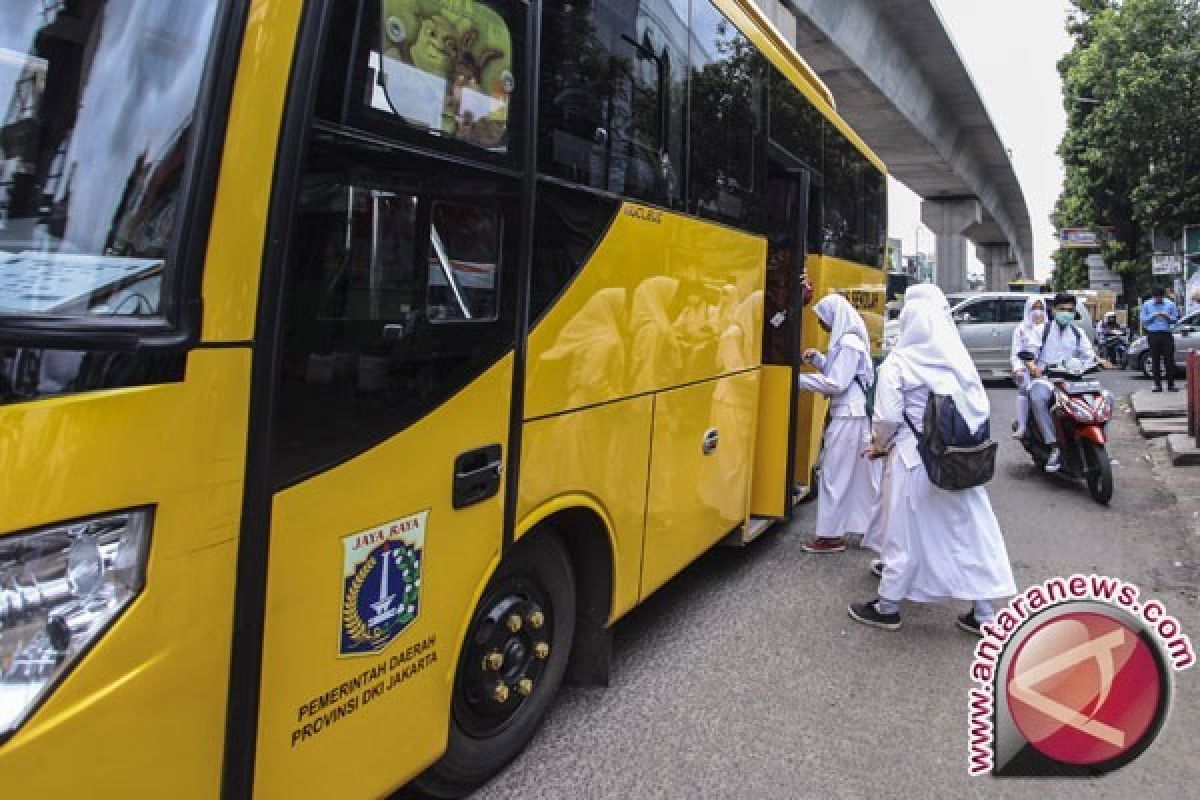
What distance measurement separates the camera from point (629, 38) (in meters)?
3.46

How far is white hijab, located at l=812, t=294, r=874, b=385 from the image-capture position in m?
5.67

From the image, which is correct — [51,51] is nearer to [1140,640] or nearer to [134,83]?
[134,83]

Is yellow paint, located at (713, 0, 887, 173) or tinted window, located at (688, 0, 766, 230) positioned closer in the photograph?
tinted window, located at (688, 0, 766, 230)

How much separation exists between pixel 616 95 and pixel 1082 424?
5.60 m

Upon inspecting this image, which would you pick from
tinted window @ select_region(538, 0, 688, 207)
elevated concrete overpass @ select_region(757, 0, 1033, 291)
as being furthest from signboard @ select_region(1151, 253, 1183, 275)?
tinted window @ select_region(538, 0, 688, 207)

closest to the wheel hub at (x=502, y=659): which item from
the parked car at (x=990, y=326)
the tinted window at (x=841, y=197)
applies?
the tinted window at (x=841, y=197)

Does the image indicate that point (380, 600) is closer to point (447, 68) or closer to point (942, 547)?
point (447, 68)

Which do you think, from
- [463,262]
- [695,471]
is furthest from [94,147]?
[695,471]

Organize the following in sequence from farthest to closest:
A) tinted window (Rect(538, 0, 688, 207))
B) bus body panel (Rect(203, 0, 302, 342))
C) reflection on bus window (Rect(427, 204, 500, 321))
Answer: tinted window (Rect(538, 0, 688, 207)) → reflection on bus window (Rect(427, 204, 500, 321)) → bus body panel (Rect(203, 0, 302, 342))

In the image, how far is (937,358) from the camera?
434 centimetres

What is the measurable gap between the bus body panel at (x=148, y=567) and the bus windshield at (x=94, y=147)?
193 mm

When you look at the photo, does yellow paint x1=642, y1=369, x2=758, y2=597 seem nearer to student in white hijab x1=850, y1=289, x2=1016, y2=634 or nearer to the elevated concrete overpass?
student in white hijab x1=850, y1=289, x2=1016, y2=634

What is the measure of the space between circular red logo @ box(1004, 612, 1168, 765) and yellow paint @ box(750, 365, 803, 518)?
8.74ft

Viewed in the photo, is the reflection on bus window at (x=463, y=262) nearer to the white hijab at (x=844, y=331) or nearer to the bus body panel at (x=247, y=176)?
the bus body panel at (x=247, y=176)
